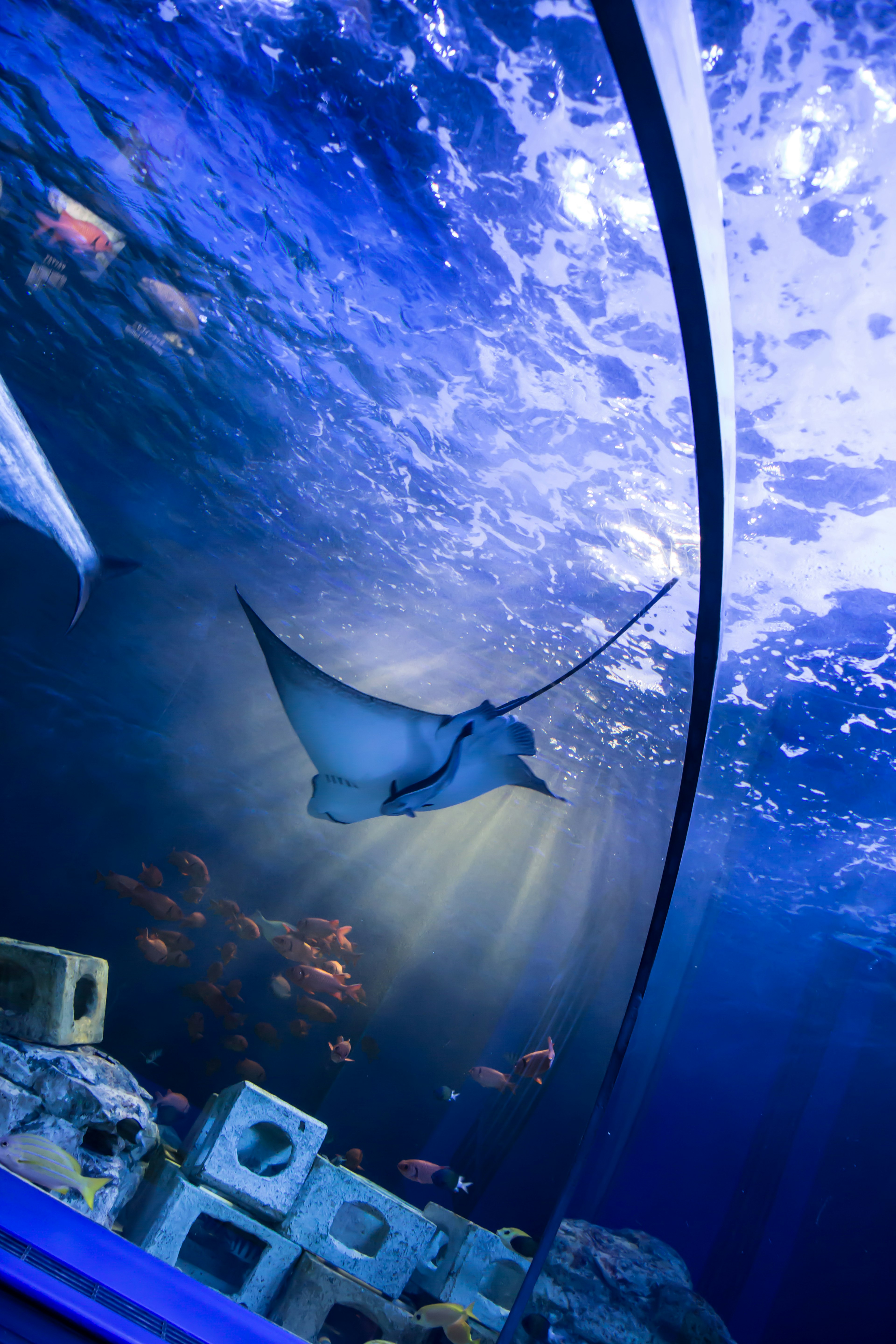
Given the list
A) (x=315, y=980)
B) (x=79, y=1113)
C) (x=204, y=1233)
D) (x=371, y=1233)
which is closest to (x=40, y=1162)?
(x=79, y=1113)

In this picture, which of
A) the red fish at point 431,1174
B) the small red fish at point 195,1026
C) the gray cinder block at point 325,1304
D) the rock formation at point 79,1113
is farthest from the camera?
the small red fish at point 195,1026

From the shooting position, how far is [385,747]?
401cm

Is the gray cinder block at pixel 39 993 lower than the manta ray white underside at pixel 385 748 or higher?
lower

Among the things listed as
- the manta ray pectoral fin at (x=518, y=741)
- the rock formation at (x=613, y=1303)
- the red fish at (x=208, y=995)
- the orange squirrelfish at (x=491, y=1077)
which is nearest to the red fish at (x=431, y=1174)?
the orange squirrelfish at (x=491, y=1077)

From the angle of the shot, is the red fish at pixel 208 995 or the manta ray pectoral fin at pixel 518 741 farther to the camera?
the red fish at pixel 208 995

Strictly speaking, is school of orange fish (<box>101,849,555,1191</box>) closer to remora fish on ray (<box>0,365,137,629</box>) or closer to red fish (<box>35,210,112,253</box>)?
remora fish on ray (<box>0,365,137,629</box>)

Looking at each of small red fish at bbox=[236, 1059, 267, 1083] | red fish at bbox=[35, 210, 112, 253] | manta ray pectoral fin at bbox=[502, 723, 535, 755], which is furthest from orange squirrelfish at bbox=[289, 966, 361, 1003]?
red fish at bbox=[35, 210, 112, 253]

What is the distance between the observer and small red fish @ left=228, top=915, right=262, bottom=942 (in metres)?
7.20

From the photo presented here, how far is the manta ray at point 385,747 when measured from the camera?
3.64m

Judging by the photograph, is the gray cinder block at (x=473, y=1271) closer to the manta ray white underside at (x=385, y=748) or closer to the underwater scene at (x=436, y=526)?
the underwater scene at (x=436, y=526)

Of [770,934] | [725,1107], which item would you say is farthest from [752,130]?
[725,1107]

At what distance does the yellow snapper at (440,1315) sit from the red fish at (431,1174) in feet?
5.11

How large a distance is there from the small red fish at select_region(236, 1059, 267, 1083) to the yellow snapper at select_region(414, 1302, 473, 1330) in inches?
115

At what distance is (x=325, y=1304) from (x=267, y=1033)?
9.79 ft
